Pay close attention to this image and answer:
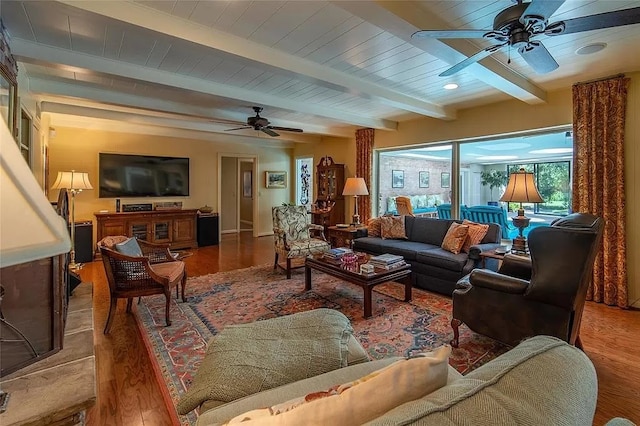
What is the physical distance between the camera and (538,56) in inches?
92.4

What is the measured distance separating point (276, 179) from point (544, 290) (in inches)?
283

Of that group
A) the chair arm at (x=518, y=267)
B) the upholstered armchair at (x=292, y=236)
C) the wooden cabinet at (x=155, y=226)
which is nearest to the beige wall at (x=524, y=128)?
the chair arm at (x=518, y=267)

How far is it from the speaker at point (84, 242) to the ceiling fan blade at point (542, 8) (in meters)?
6.21

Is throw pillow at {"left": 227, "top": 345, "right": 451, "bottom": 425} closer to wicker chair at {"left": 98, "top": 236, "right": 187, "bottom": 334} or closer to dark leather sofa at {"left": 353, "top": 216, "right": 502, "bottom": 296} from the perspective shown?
wicker chair at {"left": 98, "top": 236, "right": 187, "bottom": 334}

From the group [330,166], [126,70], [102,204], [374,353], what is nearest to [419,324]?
[374,353]

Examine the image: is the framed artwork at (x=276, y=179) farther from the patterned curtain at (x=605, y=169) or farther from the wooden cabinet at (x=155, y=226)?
the patterned curtain at (x=605, y=169)

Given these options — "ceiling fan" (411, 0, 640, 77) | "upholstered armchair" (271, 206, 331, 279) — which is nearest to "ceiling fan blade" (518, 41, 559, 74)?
"ceiling fan" (411, 0, 640, 77)

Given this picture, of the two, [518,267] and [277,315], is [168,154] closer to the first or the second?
[277,315]

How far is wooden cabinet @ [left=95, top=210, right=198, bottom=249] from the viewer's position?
5.71m

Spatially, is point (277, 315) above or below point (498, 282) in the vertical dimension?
below

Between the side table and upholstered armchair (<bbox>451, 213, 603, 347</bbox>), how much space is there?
2.67 metres

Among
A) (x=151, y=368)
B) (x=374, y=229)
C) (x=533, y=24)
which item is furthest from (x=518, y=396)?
(x=374, y=229)

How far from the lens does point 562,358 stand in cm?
80

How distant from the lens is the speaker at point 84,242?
525cm
